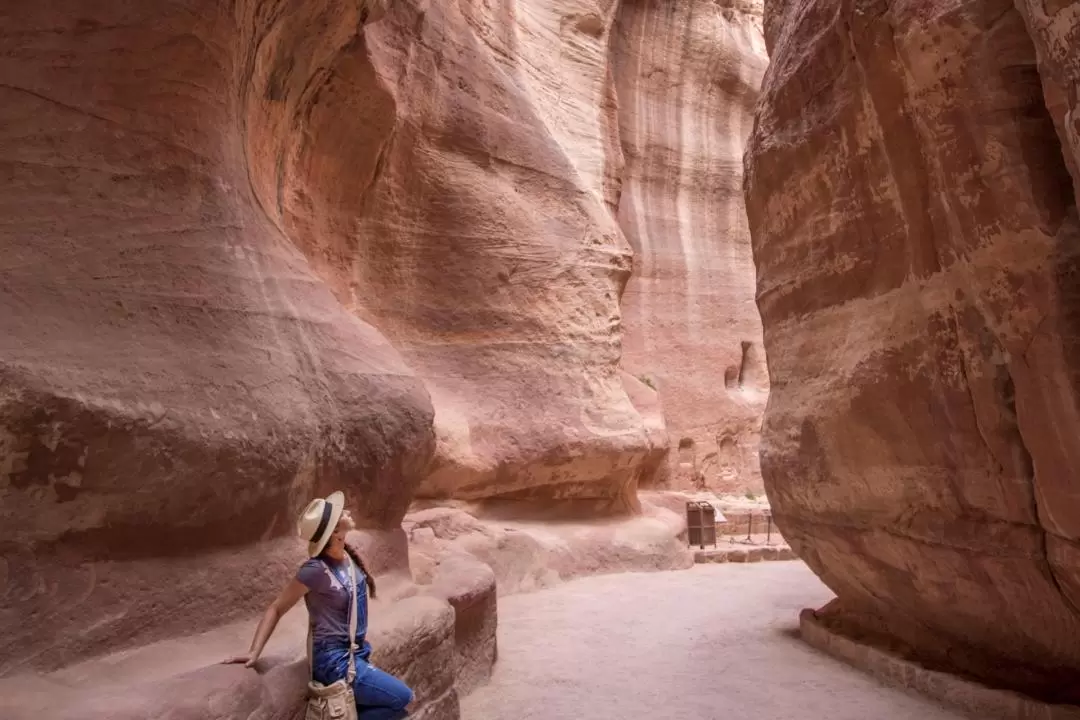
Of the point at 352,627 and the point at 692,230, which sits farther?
the point at 692,230

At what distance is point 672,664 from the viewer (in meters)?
5.38

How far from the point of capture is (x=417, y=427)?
530 centimetres

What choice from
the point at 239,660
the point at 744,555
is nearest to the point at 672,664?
the point at 239,660

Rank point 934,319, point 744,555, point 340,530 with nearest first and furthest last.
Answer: point 340,530 → point 934,319 → point 744,555

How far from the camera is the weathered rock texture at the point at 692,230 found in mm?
15609

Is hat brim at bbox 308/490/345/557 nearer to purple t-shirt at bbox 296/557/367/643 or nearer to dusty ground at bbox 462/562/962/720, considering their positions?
purple t-shirt at bbox 296/557/367/643

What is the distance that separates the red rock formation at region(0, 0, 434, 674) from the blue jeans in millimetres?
801

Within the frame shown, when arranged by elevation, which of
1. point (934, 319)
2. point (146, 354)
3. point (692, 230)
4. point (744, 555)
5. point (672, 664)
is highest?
point (692, 230)

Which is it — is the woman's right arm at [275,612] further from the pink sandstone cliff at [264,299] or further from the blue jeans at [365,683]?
the pink sandstone cliff at [264,299]

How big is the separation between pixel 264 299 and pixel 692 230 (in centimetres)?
1340

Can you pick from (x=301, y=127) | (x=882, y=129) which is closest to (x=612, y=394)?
(x=301, y=127)

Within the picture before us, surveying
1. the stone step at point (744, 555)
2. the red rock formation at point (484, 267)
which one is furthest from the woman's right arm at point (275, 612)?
the stone step at point (744, 555)

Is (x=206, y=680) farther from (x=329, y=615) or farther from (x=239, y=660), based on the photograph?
(x=329, y=615)

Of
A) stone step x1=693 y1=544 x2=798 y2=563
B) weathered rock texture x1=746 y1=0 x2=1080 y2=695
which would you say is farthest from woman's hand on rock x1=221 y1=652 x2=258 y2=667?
stone step x1=693 y1=544 x2=798 y2=563
